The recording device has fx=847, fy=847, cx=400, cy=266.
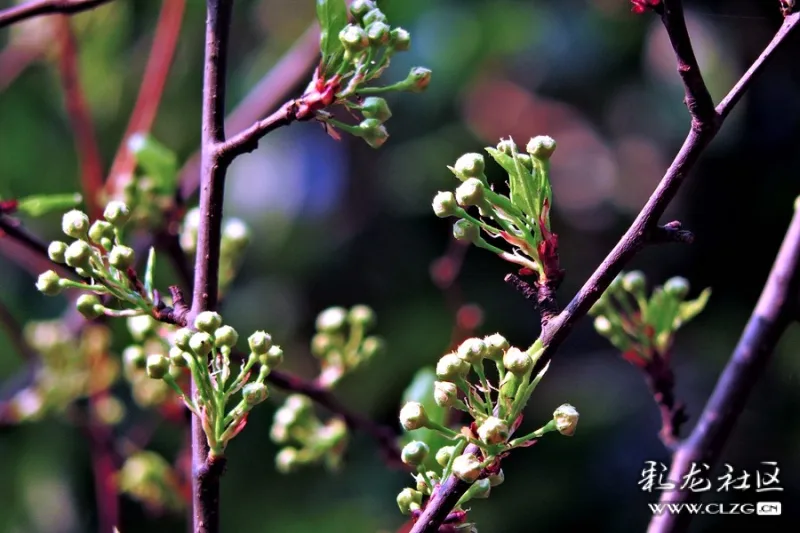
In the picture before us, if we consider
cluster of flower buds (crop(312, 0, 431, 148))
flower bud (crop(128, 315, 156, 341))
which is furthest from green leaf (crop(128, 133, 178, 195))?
cluster of flower buds (crop(312, 0, 431, 148))

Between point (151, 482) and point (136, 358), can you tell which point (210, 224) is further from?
point (151, 482)

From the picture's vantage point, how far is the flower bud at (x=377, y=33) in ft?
1.50

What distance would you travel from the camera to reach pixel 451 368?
0.43 meters

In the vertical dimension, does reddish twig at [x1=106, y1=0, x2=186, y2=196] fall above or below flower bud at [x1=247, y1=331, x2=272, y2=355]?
above

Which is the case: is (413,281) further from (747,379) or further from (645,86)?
(747,379)

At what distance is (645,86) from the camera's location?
254 centimetres

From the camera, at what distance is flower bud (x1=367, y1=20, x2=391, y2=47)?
0.46 m

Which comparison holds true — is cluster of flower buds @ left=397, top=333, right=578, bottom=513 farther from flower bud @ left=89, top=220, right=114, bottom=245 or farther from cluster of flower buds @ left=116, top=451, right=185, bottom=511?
cluster of flower buds @ left=116, top=451, right=185, bottom=511

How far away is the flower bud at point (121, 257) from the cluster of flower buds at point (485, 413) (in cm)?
17

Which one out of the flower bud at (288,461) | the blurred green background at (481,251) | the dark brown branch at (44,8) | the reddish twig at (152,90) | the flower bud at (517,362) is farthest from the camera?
the blurred green background at (481,251)

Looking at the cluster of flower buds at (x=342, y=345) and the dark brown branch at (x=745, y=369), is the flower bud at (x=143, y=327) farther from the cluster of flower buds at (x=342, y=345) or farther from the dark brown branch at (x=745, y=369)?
the dark brown branch at (x=745, y=369)

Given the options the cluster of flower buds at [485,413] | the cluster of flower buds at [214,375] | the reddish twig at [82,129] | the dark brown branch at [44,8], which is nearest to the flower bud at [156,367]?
the cluster of flower buds at [214,375]

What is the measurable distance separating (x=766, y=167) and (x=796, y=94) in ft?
0.75

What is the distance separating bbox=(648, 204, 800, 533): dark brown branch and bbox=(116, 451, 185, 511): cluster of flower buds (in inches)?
21.9
